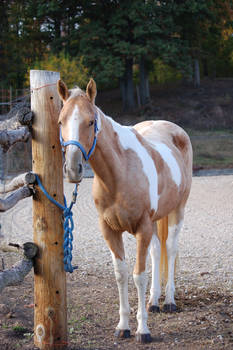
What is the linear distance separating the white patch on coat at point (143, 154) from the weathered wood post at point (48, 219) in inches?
21.5

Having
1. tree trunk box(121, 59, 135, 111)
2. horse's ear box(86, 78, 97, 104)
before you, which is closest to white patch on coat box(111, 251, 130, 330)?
horse's ear box(86, 78, 97, 104)

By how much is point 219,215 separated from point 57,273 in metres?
5.80

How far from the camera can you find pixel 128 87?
983 inches

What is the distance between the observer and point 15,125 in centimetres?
312

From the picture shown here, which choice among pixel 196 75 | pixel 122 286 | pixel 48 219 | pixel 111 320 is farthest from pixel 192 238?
pixel 196 75

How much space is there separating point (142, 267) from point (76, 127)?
1.31 metres

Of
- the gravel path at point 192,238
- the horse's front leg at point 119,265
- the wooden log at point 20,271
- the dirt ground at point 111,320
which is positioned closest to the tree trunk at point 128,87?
the gravel path at point 192,238

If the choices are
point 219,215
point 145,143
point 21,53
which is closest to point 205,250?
point 219,215

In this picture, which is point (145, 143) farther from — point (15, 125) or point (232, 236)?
point (232, 236)

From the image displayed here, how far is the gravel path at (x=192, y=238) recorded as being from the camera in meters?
5.14

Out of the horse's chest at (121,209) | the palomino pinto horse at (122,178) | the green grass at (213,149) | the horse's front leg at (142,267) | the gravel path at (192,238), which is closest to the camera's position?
the palomino pinto horse at (122,178)

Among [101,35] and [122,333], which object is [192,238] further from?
[101,35]

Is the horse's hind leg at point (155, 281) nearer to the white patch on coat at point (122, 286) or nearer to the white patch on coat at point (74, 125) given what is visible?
the white patch on coat at point (122, 286)

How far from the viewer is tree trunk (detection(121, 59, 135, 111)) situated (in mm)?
24547
